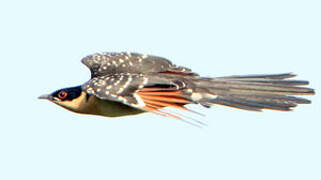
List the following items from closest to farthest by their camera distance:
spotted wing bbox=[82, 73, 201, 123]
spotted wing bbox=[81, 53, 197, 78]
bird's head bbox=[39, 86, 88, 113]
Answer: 1. spotted wing bbox=[82, 73, 201, 123]
2. bird's head bbox=[39, 86, 88, 113]
3. spotted wing bbox=[81, 53, 197, 78]

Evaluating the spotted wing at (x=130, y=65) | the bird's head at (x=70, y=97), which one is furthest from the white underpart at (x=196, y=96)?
the bird's head at (x=70, y=97)

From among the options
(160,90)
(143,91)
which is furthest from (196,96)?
(143,91)

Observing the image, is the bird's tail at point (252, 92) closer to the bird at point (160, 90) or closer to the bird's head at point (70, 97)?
the bird at point (160, 90)

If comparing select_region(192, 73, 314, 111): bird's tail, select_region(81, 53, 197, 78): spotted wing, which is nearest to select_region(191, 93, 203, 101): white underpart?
select_region(192, 73, 314, 111): bird's tail

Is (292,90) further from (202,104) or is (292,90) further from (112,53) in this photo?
(112,53)

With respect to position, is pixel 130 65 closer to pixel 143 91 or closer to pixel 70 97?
pixel 70 97

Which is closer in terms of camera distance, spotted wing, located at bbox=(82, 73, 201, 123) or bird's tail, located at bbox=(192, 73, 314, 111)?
spotted wing, located at bbox=(82, 73, 201, 123)

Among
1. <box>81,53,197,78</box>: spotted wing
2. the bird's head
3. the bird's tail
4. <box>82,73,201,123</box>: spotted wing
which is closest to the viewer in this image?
<box>82,73,201,123</box>: spotted wing

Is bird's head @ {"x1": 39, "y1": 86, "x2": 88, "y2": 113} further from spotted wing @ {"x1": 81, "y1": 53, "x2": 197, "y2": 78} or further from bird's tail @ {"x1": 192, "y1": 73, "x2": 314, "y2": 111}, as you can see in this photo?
bird's tail @ {"x1": 192, "y1": 73, "x2": 314, "y2": 111}

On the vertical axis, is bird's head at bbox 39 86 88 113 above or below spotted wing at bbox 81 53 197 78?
below
